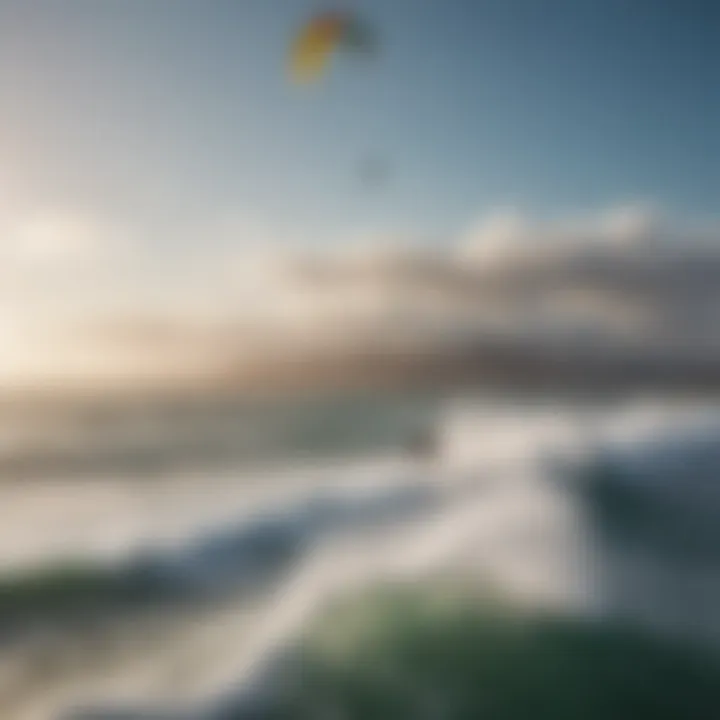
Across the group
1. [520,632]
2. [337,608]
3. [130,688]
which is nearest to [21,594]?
[130,688]

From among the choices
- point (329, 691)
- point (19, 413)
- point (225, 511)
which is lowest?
point (329, 691)

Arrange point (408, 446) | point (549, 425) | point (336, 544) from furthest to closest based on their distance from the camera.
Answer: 1. point (408, 446)
2. point (549, 425)
3. point (336, 544)

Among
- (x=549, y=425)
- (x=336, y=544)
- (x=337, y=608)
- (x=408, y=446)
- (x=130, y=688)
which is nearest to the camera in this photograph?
(x=130, y=688)

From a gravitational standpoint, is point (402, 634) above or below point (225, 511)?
below

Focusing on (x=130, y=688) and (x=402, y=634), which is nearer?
(x=130, y=688)

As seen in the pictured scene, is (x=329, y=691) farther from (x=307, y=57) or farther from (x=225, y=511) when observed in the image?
(x=307, y=57)

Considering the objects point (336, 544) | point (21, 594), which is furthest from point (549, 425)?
point (21, 594)

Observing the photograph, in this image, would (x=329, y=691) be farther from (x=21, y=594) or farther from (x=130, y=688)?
(x=21, y=594)
